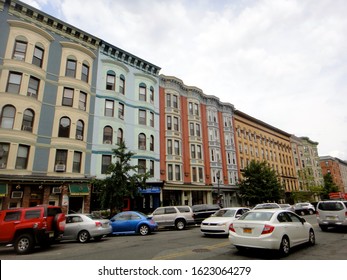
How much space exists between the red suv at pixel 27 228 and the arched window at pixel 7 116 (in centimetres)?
1018

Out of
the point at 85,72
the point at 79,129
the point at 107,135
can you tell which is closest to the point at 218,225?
the point at 107,135

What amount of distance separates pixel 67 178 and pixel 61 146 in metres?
2.93

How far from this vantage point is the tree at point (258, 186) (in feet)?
109

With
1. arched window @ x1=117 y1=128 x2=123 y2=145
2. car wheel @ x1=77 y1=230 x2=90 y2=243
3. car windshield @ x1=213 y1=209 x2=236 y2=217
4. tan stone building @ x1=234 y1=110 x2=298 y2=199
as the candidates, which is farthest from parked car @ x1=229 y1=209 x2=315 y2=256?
tan stone building @ x1=234 y1=110 x2=298 y2=199

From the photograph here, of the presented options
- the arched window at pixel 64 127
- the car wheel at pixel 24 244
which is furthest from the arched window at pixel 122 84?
the car wheel at pixel 24 244

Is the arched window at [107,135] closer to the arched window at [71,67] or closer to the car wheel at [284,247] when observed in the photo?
the arched window at [71,67]

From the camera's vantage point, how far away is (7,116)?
1808cm

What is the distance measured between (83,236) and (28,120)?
12.0 meters

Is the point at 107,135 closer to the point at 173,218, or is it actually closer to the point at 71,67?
the point at 71,67

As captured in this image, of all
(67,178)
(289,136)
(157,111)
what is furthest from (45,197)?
(289,136)

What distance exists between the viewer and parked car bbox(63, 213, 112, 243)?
1210cm

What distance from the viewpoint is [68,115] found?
69.4ft

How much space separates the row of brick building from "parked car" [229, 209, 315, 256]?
15.7 meters

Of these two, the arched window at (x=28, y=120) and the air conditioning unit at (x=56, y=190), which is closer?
the arched window at (x=28, y=120)
